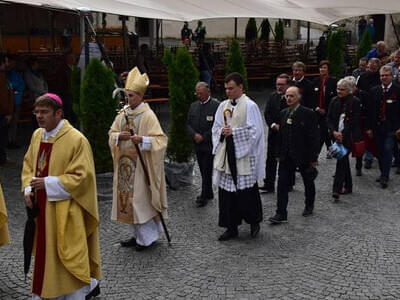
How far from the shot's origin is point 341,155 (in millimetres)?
7457

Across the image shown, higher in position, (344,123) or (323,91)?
(323,91)

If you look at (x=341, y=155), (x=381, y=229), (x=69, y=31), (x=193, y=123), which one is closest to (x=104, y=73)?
(x=193, y=123)

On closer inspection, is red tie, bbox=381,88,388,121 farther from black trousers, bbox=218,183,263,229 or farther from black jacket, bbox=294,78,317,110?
black trousers, bbox=218,183,263,229

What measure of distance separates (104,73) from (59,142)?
3.55m

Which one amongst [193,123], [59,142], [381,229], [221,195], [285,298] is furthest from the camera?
[193,123]

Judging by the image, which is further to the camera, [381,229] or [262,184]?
[262,184]

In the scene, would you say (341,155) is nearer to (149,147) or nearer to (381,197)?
(381,197)

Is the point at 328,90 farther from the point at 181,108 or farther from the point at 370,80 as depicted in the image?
the point at 181,108

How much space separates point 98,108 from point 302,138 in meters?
2.73

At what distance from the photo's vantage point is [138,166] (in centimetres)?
576

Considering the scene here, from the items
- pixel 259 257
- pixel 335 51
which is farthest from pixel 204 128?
pixel 335 51

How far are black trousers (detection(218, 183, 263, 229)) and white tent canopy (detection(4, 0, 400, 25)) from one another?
407 cm

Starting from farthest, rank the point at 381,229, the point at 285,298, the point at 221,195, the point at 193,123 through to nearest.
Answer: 1. the point at 193,123
2. the point at 381,229
3. the point at 221,195
4. the point at 285,298

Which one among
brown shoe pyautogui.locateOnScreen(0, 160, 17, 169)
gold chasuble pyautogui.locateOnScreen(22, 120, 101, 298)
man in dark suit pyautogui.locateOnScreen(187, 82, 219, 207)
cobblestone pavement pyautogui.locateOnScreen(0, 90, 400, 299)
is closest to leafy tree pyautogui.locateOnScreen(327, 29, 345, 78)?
cobblestone pavement pyautogui.locateOnScreen(0, 90, 400, 299)
